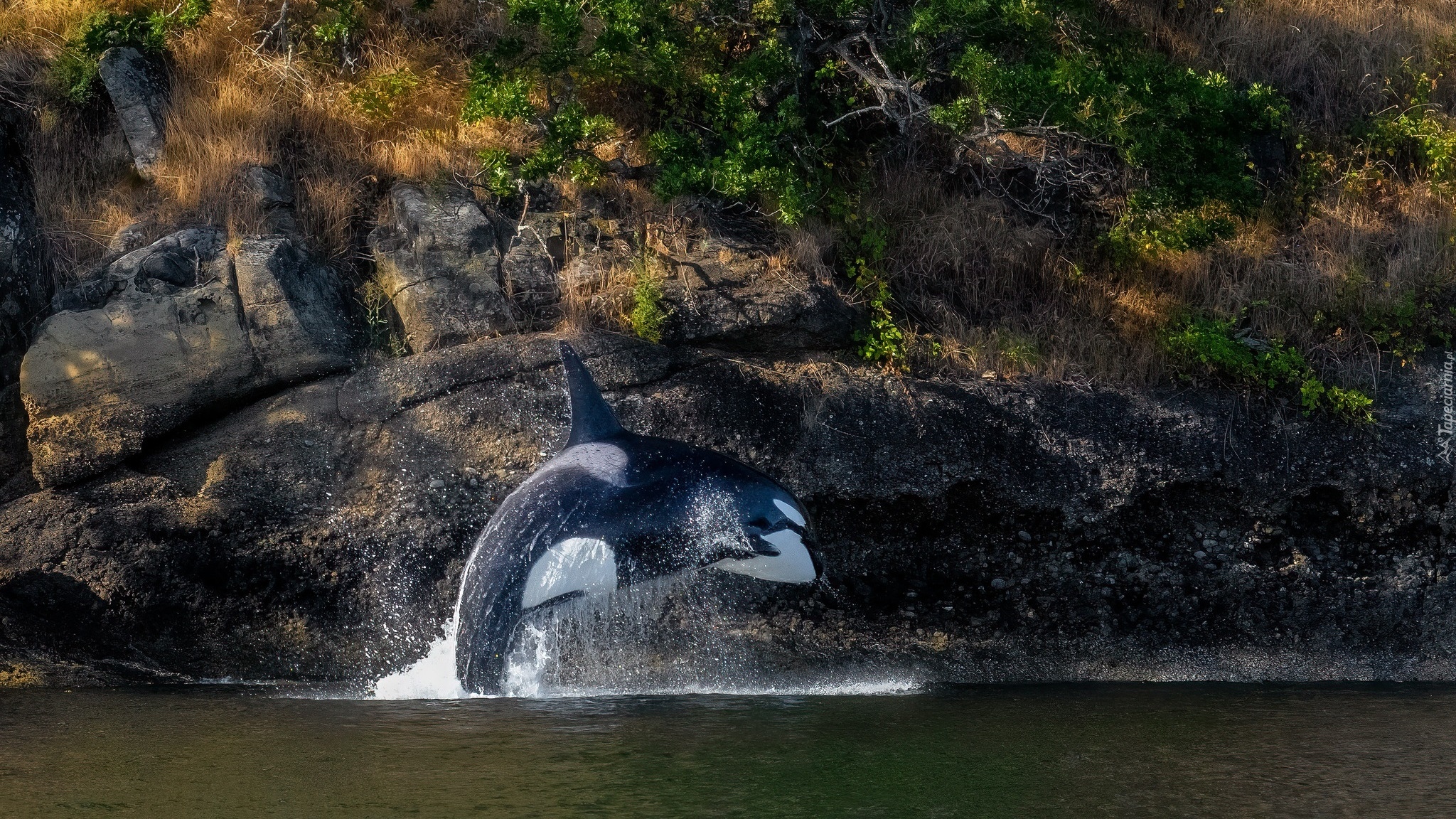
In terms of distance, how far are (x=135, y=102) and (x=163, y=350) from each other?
2583mm

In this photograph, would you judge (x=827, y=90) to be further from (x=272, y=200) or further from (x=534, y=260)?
(x=272, y=200)

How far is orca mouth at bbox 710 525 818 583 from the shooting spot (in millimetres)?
6637

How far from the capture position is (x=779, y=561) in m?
6.69

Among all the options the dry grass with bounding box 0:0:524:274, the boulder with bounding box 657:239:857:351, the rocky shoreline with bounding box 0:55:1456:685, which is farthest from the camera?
the dry grass with bounding box 0:0:524:274

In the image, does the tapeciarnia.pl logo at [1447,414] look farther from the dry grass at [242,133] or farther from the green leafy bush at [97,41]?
the green leafy bush at [97,41]

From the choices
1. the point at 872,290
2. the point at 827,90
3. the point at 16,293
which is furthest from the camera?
the point at 827,90

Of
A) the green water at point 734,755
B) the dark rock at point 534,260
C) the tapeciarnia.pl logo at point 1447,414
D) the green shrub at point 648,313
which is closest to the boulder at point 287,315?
the dark rock at point 534,260

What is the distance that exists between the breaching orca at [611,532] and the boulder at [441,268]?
2.05 meters

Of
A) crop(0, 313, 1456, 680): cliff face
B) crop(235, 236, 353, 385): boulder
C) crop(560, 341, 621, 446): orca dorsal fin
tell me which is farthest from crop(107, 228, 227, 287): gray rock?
crop(560, 341, 621, 446): orca dorsal fin

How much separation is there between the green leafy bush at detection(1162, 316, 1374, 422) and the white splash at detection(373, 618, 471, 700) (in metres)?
5.09

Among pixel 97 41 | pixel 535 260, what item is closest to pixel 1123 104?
pixel 535 260

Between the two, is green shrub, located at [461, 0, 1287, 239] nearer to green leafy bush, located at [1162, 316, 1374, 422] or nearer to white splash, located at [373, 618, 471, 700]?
green leafy bush, located at [1162, 316, 1374, 422]

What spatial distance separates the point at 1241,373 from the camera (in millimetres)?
8836

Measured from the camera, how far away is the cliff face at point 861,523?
7.83 m
